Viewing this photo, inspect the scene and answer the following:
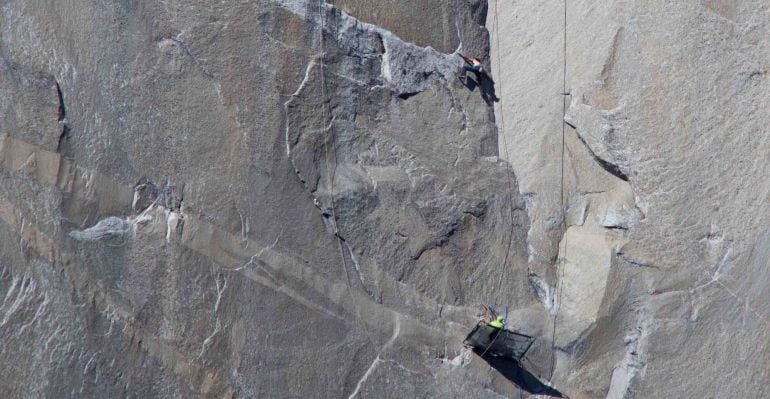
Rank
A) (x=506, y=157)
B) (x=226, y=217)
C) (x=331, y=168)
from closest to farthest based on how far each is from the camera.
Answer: (x=226, y=217)
(x=331, y=168)
(x=506, y=157)

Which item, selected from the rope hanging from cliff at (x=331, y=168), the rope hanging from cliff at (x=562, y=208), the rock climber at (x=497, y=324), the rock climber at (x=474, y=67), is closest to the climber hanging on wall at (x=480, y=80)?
the rock climber at (x=474, y=67)

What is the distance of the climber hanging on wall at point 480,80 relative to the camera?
5320mm

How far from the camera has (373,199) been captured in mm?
4898

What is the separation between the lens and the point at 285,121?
15.6ft

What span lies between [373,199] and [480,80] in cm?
121

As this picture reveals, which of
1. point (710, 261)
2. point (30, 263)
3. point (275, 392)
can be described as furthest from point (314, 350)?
point (710, 261)

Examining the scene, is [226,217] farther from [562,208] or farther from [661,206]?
[661,206]

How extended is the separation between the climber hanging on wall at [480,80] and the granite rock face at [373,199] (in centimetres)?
3

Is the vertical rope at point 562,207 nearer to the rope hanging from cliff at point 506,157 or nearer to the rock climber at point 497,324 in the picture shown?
the rope hanging from cliff at point 506,157

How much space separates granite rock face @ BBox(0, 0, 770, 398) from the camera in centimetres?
448

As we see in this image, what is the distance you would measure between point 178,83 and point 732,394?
385 cm

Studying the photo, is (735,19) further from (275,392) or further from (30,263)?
(30,263)

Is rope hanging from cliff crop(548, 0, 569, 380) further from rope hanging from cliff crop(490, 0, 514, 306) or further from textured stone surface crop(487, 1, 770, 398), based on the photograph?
rope hanging from cliff crop(490, 0, 514, 306)

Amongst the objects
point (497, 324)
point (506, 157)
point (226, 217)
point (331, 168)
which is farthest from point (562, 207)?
point (226, 217)
